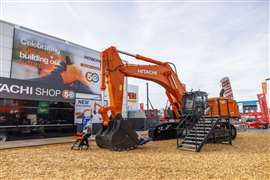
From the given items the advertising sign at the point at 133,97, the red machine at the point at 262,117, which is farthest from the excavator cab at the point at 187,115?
the red machine at the point at 262,117

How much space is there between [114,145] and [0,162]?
3613mm

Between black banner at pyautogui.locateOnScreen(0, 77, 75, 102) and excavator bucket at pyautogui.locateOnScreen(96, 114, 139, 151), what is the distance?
Result: 5782 millimetres

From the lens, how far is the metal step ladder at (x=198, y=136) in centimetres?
787

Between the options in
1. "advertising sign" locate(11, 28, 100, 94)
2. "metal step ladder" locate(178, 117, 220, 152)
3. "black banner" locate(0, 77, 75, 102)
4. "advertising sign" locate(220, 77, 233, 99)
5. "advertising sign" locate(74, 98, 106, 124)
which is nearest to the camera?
"metal step ladder" locate(178, 117, 220, 152)

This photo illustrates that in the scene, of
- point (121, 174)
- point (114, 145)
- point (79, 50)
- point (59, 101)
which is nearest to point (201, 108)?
point (114, 145)

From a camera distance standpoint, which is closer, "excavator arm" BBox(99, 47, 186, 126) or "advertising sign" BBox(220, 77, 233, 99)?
"excavator arm" BBox(99, 47, 186, 126)

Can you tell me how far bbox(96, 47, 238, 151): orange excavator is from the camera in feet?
25.5

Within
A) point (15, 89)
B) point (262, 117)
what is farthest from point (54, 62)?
point (262, 117)

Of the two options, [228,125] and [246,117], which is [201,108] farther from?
[246,117]

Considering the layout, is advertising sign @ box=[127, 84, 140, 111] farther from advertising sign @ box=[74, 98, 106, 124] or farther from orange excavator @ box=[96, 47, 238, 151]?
orange excavator @ box=[96, 47, 238, 151]

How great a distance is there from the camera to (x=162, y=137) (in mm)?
11648

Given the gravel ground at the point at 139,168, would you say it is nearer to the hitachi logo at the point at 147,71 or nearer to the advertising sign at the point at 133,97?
the hitachi logo at the point at 147,71

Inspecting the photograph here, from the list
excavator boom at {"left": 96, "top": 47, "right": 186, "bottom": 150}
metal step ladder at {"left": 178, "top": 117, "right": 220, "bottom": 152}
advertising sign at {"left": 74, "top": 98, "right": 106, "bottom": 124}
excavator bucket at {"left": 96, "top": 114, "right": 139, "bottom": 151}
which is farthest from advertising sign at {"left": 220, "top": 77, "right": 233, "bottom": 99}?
excavator bucket at {"left": 96, "top": 114, "right": 139, "bottom": 151}

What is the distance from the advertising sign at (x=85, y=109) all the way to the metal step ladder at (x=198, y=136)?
8.29m
